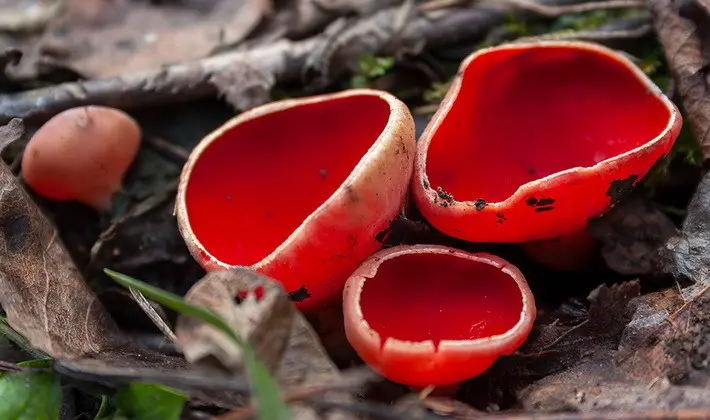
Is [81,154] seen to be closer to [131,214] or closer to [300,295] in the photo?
[131,214]

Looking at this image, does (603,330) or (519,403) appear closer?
(519,403)

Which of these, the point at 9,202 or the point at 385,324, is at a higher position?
the point at 9,202

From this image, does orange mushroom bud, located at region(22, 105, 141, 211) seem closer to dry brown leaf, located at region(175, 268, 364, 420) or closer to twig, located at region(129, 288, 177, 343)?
twig, located at region(129, 288, 177, 343)

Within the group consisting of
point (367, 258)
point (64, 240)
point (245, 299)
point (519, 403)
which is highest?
point (245, 299)

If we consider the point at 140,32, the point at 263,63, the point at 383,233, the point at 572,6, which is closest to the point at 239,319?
Answer: the point at 383,233

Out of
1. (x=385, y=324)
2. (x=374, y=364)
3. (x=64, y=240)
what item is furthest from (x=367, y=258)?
(x=64, y=240)

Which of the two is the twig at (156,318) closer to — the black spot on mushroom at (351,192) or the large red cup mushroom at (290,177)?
the large red cup mushroom at (290,177)

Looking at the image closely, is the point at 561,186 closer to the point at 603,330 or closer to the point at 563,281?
the point at 603,330

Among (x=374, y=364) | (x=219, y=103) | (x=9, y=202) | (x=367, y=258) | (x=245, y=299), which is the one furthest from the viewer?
(x=219, y=103)

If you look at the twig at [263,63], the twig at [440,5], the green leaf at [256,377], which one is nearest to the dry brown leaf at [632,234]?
the twig at [263,63]
